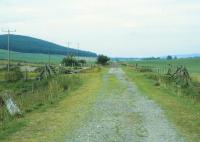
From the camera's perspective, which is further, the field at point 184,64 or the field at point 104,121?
the field at point 184,64

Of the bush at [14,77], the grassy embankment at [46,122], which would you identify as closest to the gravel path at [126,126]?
the grassy embankment at [46,122]

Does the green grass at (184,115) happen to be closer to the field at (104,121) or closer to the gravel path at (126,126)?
the field at (104,121)

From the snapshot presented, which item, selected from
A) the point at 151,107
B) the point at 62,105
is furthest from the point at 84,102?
the point at 151,107

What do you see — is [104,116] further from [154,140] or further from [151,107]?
[154,140]

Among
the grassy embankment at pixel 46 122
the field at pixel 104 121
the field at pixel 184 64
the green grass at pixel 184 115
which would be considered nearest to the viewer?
the field at pixel 104 121

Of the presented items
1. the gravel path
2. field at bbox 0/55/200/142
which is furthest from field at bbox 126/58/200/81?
the gravel path

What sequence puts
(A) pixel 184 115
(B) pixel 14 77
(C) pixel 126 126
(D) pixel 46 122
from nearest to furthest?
(C) pixel 126 126 → (D) pixel 46 122 → (A) pixel 184 115 → (B) pixel 14 77

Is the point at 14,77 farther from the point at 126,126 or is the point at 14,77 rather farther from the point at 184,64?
the point at 184,64

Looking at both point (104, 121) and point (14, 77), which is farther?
point (14, 77)

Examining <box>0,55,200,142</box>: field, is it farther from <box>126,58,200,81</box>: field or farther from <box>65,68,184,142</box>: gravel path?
<box>126,58,200,81</box>: field

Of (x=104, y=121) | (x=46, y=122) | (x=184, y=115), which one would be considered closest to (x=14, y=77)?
(x=184, y=115)

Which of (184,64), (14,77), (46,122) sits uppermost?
(46,122)

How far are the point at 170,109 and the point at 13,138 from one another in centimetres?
770

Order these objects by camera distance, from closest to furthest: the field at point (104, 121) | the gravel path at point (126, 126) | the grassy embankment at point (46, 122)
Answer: the gravel path at point (126, 126), the field at point (104, 121), the grassy embankment at point (46, 122)
